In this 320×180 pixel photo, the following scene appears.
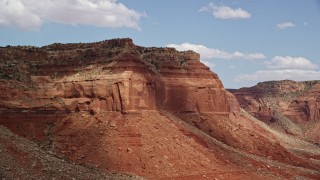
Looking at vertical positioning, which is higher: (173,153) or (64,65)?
(64,65)

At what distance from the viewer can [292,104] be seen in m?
152

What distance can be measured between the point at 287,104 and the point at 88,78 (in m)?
104

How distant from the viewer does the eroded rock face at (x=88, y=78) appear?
56.9 meters

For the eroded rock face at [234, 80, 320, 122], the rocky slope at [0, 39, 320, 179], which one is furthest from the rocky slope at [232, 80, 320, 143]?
the rocky slope at [0, 39, 320, 179]

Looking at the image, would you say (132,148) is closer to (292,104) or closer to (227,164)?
(227,164)

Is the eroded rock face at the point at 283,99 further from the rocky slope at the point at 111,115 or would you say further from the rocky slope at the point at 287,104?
the rocky slope at the point at 111,115

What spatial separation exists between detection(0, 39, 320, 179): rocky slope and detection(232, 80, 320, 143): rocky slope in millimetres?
72773

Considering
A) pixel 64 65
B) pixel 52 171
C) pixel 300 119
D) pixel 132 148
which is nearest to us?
pixel 52 171

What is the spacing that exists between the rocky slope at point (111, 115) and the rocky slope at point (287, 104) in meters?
72.8

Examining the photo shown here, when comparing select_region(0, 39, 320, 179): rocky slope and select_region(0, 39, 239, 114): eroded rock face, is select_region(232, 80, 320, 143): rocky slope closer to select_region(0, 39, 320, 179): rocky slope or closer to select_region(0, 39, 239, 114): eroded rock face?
select_region(0, 39, 320, 179): rocky slope

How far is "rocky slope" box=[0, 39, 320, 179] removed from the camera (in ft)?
173

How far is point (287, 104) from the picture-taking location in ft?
499

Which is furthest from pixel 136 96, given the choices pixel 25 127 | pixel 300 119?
pixel 300 119

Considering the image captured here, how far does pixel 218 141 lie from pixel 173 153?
16.5 meters
